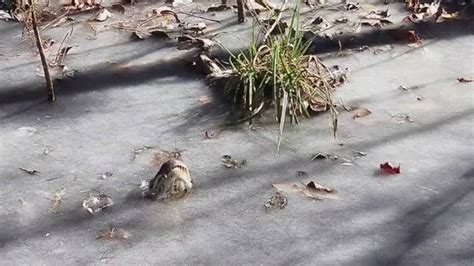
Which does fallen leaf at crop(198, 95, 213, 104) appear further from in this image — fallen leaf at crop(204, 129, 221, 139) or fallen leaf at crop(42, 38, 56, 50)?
fallen leaf at crop(42, 38, 56, 50)

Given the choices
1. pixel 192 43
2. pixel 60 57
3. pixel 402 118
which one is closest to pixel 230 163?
pixel 402 118

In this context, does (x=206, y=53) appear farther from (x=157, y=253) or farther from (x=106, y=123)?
(x=157, y=253)

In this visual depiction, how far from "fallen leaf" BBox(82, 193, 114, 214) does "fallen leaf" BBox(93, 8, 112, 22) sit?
147cm

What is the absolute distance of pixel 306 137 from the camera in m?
2.87

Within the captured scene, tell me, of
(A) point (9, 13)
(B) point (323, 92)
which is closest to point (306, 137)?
(B) point (323, 92)

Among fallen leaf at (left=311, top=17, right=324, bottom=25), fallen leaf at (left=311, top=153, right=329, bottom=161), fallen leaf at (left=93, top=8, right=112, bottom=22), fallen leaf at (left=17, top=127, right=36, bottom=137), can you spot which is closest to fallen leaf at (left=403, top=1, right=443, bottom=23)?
fallen leaf at (left=311, top=17, right=324, bottom=25)

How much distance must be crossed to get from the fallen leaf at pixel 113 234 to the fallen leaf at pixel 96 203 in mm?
116

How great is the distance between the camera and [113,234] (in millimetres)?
2344

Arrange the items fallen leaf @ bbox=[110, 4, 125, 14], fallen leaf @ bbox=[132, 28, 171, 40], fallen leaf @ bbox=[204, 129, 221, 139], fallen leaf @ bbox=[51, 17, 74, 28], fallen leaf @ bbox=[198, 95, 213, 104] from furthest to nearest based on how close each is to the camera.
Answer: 1. fallen leaf @ bbox=[110, 4, 125, 14]
2. fallen leaf @ bbox=[51, 17, 74, 28]
3. fallen leaf @ bbox=[132, 28, 171, 40]
4. fallen leaf @ bbox=[198, 95, 213, 104]
5. fallen leaf @ bbox=[204, 129, 221, 139]

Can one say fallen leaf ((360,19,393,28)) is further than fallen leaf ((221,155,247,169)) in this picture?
Yes

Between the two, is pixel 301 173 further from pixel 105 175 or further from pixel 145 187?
pixel 105 175

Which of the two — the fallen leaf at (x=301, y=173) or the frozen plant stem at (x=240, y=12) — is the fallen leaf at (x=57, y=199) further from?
the frozen plant stem at (x=240, y=12)

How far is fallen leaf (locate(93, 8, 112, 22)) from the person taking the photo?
377cm

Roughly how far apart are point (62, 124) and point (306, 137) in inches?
36.6
